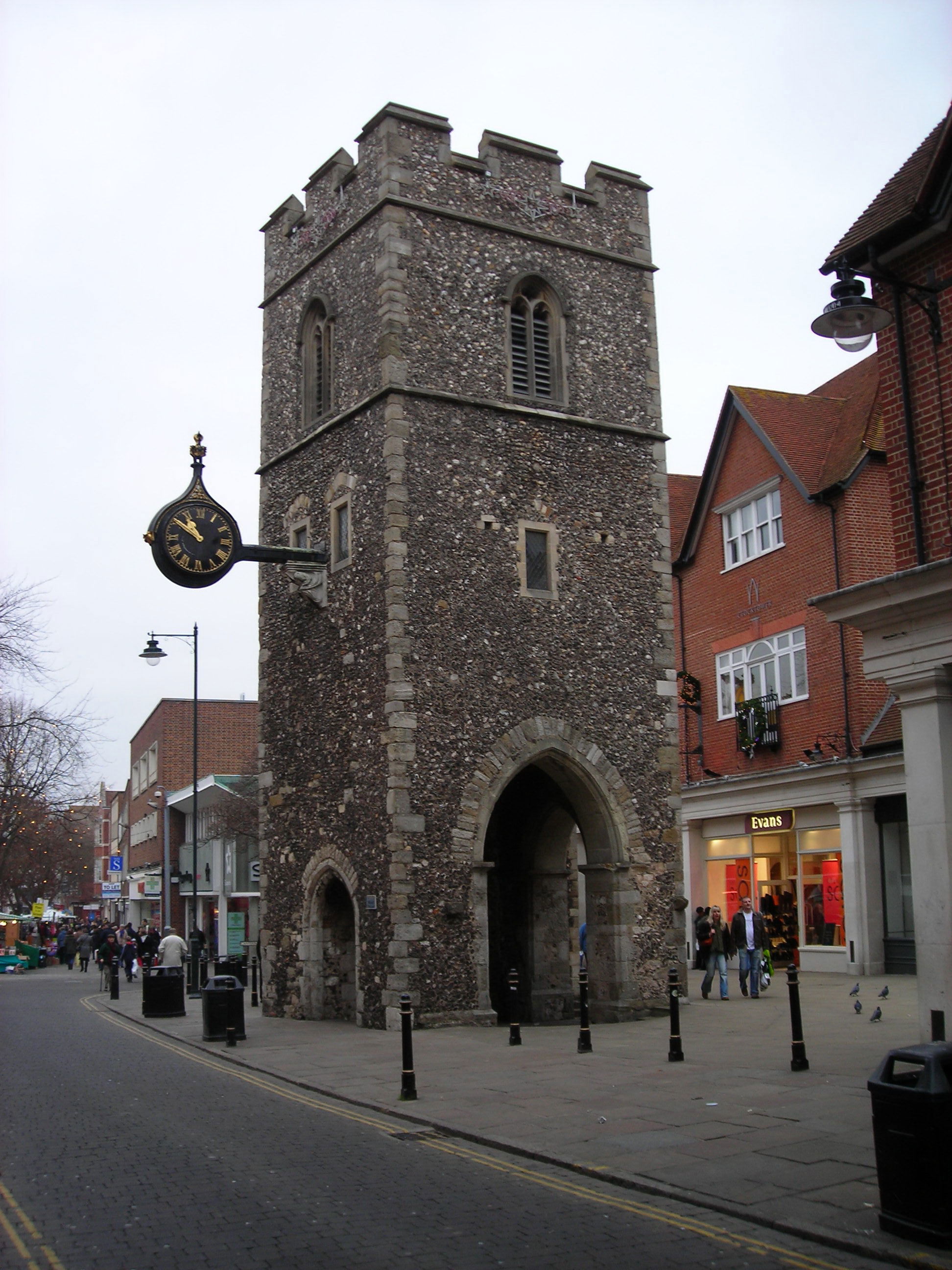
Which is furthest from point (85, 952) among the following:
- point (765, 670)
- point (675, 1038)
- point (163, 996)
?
point (675, 1038)

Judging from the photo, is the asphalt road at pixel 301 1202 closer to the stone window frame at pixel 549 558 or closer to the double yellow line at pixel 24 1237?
the double yellow line at pixel 24 1237

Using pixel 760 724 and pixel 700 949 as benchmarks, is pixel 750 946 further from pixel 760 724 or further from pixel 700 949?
pixel 760 724

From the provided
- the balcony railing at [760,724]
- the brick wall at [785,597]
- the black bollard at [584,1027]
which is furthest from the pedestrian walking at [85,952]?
the black bollard at [584,1027]

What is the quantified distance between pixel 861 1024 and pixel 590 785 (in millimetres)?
5481

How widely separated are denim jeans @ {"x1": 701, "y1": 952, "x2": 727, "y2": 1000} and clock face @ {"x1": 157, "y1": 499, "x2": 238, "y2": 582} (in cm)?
1086

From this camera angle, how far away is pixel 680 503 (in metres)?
34.2

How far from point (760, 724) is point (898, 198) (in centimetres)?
1767

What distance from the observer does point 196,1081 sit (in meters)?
13.5

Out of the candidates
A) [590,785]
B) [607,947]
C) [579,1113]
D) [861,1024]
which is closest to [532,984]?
[607,947]

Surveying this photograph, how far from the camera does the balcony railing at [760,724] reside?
2780 cm

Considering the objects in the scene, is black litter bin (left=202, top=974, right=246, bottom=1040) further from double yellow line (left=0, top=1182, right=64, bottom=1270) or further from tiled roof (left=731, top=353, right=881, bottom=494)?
tiled roof (left=731, top=353, right=881, bottom=494)

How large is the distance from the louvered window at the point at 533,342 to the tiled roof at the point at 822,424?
7896 millimetres

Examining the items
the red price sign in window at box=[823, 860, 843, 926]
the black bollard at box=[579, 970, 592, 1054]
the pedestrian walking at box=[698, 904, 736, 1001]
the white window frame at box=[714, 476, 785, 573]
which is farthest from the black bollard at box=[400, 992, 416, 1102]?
the white window frame at box=[714, 476, 785, 573]

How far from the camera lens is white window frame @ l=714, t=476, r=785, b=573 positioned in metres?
28.3
